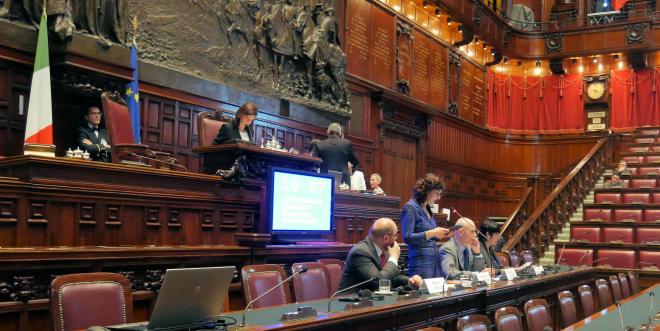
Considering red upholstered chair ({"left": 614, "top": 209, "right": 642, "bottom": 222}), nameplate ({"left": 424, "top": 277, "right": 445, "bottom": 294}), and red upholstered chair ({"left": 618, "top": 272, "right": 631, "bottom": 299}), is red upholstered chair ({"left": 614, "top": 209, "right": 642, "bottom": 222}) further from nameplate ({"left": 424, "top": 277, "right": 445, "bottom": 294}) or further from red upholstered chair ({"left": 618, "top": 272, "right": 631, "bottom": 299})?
nameplate ({"left": 424, "top": 277, "right": 445, "bottom": 294})

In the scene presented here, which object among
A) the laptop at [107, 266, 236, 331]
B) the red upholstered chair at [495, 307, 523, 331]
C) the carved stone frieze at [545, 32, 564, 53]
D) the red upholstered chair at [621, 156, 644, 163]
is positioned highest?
the carved stone frieze at [545, 32, 564, 53]

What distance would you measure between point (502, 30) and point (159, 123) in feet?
37.0

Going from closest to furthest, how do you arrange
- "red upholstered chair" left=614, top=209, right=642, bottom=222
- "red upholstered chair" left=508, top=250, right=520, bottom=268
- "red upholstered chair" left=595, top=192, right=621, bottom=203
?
"red upholstered chair" left=508, top=250, right=520, bottom=268 < "red upholstered chair" left=614, top=209, right=642, bottom=222 < "red upholstered chair" left=595, top=192, right=621, bottom=203

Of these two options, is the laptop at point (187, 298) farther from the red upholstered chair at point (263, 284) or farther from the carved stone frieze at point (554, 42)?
the carved stone frieze at point (554, 42)

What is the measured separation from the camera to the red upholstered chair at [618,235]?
372 inches

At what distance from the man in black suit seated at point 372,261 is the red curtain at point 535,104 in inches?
516

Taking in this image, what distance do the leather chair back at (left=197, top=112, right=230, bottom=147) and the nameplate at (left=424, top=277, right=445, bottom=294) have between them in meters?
3.39

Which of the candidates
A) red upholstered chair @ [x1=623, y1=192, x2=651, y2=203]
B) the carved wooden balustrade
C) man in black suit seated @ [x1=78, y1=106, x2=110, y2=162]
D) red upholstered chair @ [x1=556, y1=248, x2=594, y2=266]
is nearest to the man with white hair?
man in black suit seated @ [x1=78, y1=106, x2=110, y2=162]

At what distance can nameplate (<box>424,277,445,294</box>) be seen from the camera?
447 centimetres

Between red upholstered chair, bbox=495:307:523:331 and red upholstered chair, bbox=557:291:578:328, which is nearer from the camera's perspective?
red upholstered chair, bbox=495:307:523:331

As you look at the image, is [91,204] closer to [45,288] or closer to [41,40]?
[45,288]

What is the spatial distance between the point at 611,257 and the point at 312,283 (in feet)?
18.8

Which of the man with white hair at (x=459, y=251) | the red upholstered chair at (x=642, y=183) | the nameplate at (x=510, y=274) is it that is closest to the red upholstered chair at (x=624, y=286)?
the nameplate at (x=510, y=274)

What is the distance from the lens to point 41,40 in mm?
5945
